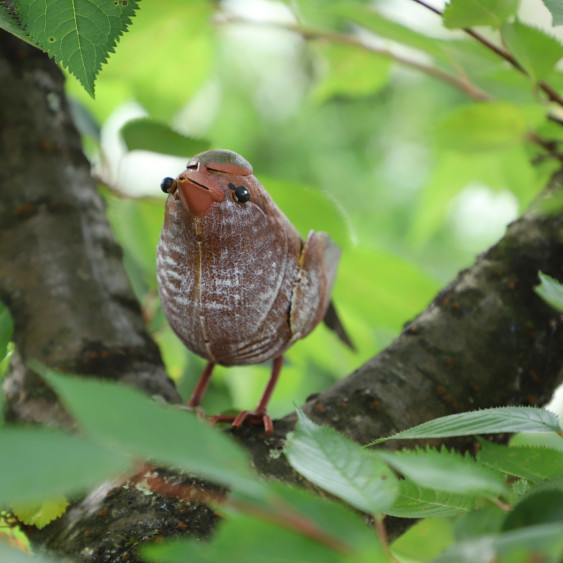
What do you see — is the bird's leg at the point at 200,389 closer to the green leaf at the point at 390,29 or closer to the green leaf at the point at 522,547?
the green leaf at the point at 522,547

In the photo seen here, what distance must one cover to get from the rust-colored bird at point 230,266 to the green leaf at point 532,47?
0.26m

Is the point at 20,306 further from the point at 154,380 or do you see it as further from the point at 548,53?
the point at 548,53

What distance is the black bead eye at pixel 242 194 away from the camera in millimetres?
419

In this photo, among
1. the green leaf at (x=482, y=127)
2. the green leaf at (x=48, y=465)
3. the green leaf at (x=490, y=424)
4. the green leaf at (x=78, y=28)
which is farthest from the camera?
the green leaf at (x=482, y=127)

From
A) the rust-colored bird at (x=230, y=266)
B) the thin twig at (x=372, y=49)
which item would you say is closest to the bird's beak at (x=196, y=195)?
the rust-colored bird at (x=230, y=266)

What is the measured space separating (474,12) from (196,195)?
10.7 inches

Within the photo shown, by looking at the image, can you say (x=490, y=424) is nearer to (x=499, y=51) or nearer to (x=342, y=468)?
(x=342, y=468)

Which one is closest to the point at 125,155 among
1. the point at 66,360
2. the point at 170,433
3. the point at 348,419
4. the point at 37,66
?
the point at 37,66

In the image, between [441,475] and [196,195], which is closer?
[441,475]

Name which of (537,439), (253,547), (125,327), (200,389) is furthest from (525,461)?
(537,439)

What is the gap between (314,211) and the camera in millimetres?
679

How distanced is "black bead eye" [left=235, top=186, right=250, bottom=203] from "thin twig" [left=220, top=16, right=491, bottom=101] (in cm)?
56

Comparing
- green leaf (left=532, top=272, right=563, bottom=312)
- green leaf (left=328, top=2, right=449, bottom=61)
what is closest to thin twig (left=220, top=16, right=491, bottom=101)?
green leaf (left=328, top=2, right=449, bottom=61)

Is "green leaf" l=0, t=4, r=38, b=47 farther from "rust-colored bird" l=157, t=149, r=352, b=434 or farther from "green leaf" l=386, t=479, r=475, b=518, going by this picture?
"green leaf" l=386, t=479, r=475, b=518
